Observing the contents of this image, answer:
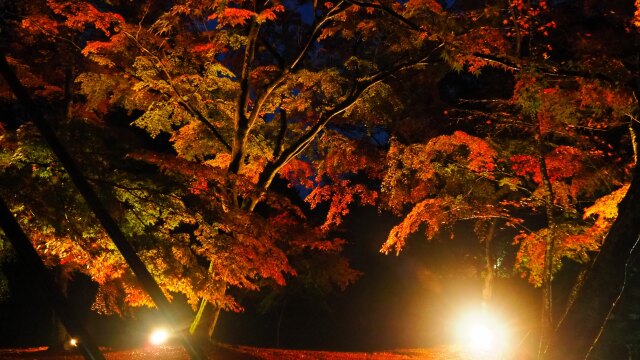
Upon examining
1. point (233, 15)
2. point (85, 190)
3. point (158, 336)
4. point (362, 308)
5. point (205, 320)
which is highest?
point (233, 15)

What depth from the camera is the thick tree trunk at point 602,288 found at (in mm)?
4461

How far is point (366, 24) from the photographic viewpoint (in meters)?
10.0

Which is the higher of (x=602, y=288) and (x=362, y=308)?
(x=362, y=308)

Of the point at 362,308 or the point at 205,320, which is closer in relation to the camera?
the point at 205,320

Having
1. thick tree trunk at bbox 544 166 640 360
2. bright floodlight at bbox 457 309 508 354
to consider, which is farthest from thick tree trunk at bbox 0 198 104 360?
bright floodlight at bbox 457 309 508 354

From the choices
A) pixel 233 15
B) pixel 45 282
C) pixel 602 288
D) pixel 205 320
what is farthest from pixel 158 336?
pixel 602 288

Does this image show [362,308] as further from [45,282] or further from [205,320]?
[45,282]

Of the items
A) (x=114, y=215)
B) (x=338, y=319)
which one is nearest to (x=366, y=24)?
(x=114, y=215)

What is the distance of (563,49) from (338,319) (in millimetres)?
13617

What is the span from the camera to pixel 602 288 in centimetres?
453

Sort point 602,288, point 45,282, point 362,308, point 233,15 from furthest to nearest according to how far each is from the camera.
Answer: point 362,308 < point 233,15 < point 45,282 < point 602,288

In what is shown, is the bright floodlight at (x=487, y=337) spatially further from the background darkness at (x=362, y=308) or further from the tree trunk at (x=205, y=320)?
the tree trunk at (x=205, y=320)

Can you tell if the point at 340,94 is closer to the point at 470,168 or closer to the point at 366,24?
the point at 366,24

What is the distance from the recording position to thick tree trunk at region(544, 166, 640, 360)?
14.6ft
